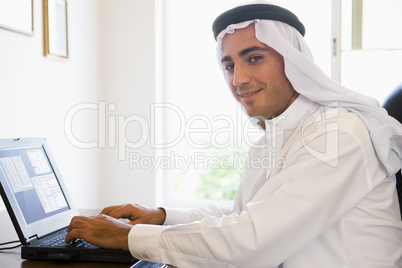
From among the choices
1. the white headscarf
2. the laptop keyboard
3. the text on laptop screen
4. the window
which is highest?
the window

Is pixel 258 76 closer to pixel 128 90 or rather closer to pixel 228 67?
pixel 228 67

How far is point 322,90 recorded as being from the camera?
1427 millimetres

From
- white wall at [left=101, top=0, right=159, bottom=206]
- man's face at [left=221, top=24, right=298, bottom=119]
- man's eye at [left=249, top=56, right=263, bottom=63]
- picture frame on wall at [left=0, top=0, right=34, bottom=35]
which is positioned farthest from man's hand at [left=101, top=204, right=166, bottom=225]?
white wall at [left=101, top=0, right=159, bottom=206]

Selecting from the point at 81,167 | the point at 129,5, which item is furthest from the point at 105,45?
the point at 81,167

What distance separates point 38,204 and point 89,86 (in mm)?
1872

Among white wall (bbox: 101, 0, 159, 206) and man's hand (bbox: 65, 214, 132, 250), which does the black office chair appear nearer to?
man's hand (bbox: 65, 214, 132, 250)

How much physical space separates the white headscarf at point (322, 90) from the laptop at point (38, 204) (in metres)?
0.76

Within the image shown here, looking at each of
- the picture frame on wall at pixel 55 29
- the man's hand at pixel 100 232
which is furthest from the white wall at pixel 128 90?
the man's hand at pixel 100 232

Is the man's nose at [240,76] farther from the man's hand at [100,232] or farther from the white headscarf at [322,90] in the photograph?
the man's hand at [100,232]

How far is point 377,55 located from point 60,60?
219 cm

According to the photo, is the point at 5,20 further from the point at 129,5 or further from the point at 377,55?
the point at 377,55

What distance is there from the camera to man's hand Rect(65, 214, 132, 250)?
1.20 meters

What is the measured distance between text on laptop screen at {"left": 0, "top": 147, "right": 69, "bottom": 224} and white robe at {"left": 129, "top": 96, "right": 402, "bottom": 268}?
1.17 feet

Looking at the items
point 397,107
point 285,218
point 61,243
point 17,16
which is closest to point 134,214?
point 61,243
